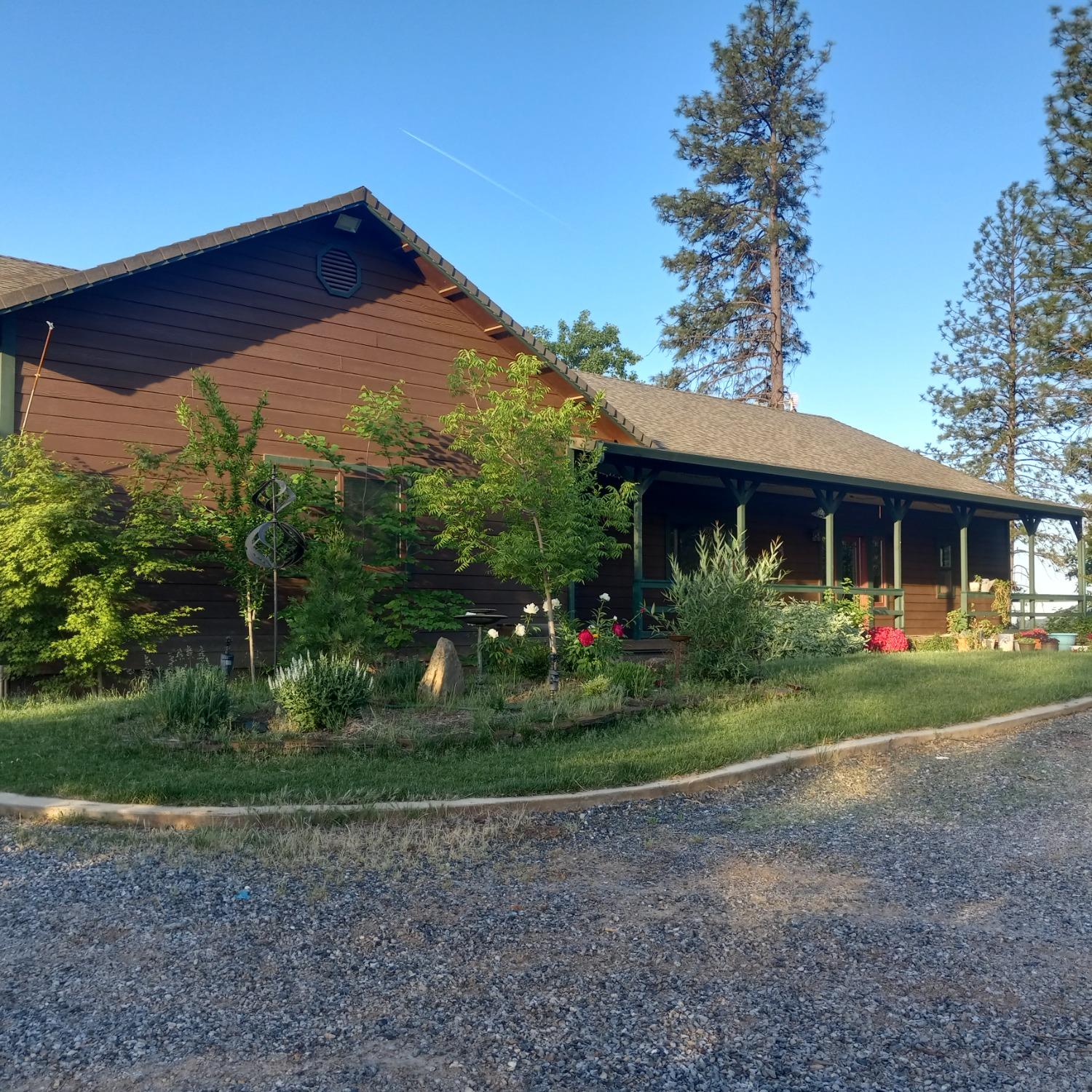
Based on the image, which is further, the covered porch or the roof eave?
the covered porch

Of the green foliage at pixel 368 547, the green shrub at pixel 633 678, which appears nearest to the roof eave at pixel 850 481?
the green foliage at pixel 368 547

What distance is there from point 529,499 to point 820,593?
9.39m

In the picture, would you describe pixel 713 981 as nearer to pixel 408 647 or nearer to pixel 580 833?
pixel 580 833

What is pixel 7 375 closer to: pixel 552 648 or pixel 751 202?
pixel 552 648

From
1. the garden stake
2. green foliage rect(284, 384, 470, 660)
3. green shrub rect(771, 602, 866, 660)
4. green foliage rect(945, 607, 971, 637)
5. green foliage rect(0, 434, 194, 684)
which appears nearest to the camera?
green foliage rect(0, 434, 194, 684)

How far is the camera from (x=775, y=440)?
18906 millimetres

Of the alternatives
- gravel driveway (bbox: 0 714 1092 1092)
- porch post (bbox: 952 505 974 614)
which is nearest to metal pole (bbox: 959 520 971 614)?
porch post (bbox: 952 505 974 614)

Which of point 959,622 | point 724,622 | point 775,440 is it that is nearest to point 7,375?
point 724,622

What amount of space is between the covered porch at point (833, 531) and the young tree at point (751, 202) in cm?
1282

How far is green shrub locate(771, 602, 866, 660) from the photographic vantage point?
46.7ft

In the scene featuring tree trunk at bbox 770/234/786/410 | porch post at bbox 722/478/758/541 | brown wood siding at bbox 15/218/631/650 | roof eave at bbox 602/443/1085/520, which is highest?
tree trunk at bbox 770/234/786/410

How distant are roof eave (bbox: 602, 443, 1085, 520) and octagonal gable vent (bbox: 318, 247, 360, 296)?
159 inches

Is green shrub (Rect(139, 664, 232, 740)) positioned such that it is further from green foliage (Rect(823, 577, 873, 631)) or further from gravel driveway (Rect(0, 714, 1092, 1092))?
green foliage (Rect(823, 577, 873, 631))

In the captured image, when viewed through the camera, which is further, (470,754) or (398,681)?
(398,681)
